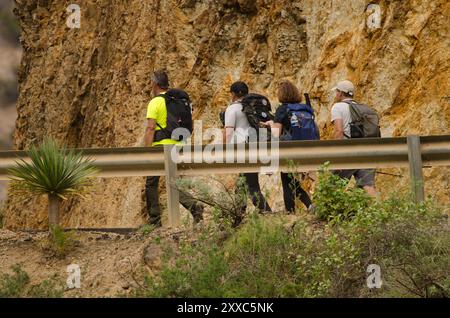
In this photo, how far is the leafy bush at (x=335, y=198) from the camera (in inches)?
490

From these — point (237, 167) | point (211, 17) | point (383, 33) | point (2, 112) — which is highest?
point (2, 112)

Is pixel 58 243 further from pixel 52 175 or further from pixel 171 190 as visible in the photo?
pixel 171 190

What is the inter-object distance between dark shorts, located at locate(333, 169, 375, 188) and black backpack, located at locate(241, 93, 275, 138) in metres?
0.99

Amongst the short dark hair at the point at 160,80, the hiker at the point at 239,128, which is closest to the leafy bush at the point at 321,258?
the hiker at the point at 239,128

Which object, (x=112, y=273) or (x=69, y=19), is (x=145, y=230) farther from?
(x=69, y=19)

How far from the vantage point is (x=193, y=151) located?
13.2m

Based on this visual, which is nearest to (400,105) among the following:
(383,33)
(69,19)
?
(383,33)

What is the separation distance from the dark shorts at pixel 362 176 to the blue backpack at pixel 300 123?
1.88 feet

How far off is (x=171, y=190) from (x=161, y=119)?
122cm

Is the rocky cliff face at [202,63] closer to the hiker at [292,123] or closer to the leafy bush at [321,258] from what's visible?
the hiker at [292,123]

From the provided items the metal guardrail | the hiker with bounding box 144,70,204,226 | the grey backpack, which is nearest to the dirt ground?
the metal guardrail

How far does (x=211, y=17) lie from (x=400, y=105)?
466 cm

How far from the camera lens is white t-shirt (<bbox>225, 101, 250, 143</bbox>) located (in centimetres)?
1380

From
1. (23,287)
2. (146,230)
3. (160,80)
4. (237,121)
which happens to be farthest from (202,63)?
(23,287)
